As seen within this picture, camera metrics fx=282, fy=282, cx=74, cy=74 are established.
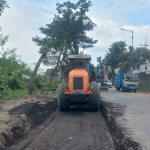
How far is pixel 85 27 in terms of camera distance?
33.9 m

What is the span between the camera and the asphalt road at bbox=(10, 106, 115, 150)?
791cm

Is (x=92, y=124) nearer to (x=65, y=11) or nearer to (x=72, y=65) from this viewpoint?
(x=72, y=65)

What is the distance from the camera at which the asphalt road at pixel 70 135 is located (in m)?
7.91

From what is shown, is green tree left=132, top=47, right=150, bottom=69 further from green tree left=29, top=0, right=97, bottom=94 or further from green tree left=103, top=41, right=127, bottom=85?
green tree left=29, top=0, right=97, bottom=94

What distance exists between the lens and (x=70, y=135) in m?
9.34

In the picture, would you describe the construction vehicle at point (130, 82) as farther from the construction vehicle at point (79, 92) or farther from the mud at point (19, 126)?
the mud at point (19, 126)

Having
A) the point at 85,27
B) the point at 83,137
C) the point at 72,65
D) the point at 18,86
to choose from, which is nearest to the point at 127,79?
the point at 85,27

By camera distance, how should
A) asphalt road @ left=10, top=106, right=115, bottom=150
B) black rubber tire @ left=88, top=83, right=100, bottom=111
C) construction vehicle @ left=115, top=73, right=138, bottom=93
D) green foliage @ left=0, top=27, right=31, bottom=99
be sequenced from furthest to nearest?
construction vehicle @ left=115, top=73, right=138, bottom=93 → green foliage @ left=0, top=27, right=31, bottom=99 → black rubber tire @ left=88, top=83, right=100, bottom=111 → asphalt road @ left=10, top=106, right=115, bottom=150

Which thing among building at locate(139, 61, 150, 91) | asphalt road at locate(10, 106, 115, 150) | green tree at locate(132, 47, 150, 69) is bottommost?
asphalt road at locate(10, 106, 115, 150)

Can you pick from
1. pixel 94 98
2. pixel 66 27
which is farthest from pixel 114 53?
pixel 94 98

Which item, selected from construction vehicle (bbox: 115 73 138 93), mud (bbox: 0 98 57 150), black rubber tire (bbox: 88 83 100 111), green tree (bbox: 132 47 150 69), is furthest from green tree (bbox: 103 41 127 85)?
mud (bbox: 0 98 57 150)

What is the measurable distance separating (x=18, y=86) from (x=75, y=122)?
1948cm

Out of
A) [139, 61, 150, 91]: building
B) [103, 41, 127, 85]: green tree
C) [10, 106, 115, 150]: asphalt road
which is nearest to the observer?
[10, 106, 115, 150]: asphalt road

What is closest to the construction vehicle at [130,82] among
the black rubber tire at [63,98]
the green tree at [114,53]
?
the black rubber tire at [63,98]
